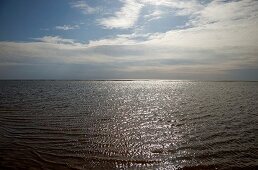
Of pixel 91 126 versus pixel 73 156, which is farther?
pixel 91 126

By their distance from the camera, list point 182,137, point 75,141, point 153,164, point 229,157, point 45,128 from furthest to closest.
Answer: point 45,128, point 182,137, point 75,141, point 229,157, point 153,164

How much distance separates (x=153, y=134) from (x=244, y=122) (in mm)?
10054

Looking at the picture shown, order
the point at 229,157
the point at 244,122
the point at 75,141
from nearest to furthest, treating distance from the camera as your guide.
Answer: the point at 229,157
the point at 75,141
the point at 244,122

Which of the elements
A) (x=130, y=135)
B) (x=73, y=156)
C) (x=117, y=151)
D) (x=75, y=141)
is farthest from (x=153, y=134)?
(x=73, y=156)

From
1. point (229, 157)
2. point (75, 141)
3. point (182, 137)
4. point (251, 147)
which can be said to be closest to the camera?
point (229, 157)

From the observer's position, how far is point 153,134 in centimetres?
1798

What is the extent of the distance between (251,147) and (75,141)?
37.4ft

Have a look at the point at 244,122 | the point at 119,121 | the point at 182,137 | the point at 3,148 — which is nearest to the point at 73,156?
the point at 3,148

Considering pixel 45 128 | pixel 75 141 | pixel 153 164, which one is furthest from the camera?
pixel 45 128

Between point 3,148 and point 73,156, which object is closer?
point 73,156

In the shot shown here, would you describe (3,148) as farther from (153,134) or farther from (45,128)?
(153,134)

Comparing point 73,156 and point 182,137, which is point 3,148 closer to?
point 73,156

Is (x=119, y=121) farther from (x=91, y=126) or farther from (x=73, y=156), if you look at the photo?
(x=73, y=156)

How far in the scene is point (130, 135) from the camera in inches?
694
